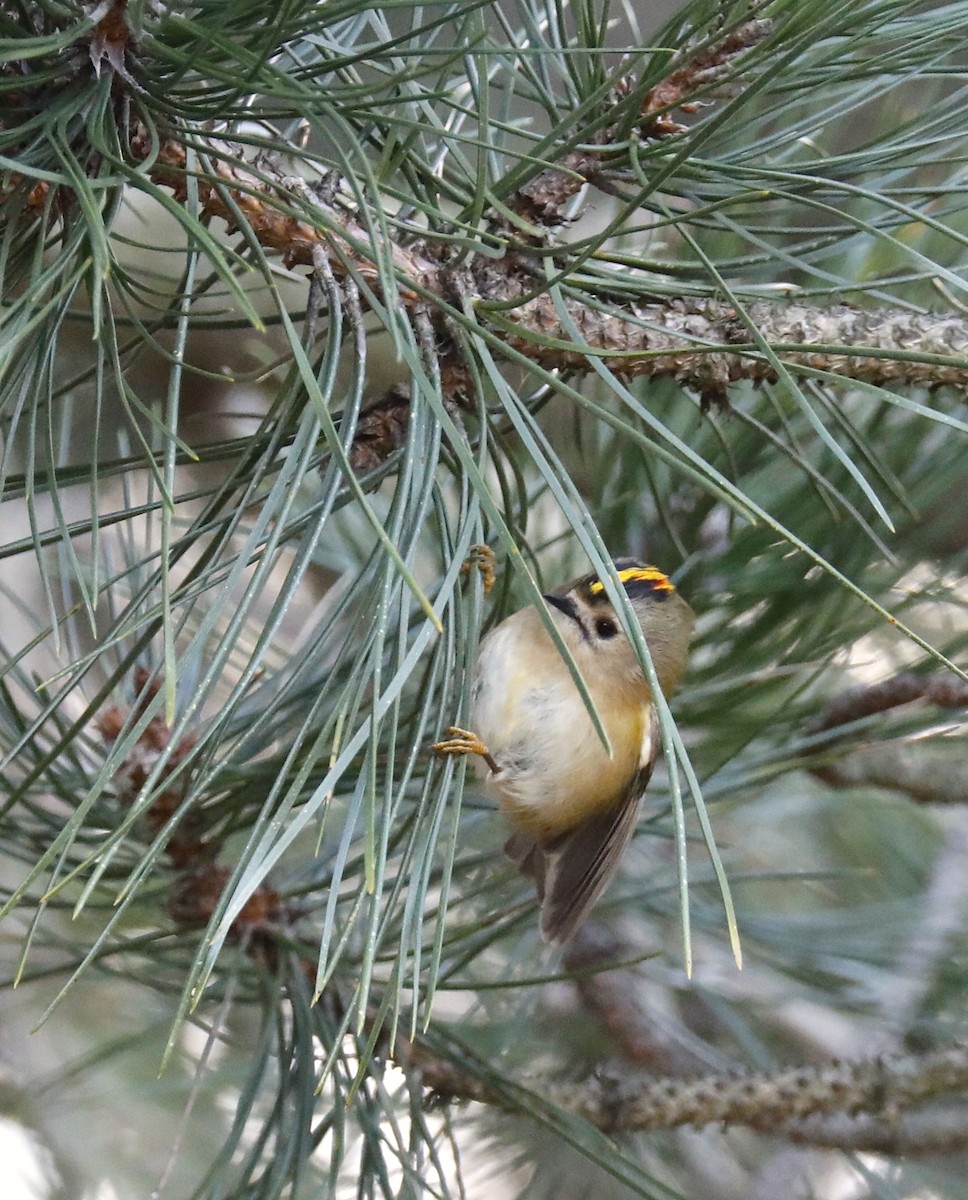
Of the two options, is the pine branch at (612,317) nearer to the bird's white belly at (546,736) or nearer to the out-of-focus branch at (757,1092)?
the bird's white belly at (546,736)

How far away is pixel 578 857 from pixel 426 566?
34 cm

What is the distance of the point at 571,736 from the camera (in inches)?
26.1

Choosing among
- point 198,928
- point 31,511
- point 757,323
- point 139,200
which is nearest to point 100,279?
point 31,511

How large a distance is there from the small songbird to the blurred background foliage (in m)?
0.04

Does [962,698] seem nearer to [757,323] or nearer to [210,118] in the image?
[757,323]

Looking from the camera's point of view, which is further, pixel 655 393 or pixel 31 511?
pixel 655 393

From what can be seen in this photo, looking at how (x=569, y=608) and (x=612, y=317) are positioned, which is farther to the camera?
(x=569, y=608)

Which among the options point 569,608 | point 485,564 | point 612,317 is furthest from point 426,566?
point 612,317

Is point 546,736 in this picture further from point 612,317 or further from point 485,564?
point 612,317

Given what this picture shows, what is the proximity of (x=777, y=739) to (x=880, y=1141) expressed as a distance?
9.9 inches

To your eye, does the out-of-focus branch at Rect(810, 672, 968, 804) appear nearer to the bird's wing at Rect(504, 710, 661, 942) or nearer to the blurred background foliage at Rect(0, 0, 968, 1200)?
the blurred background foliage at Rect(0, 0, 968, 1200)

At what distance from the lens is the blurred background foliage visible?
1.14 feet

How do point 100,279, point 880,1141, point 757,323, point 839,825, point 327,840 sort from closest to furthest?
1. point 100,279
2. point 757,323
3. point 880,1141
4. point 327,840
5. point 839,825

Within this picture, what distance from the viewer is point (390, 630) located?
579 millimetres
